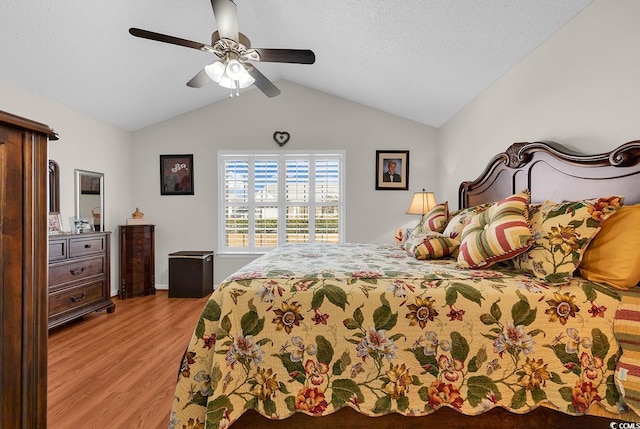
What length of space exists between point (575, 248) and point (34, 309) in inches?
76.0

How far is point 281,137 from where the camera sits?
445cm

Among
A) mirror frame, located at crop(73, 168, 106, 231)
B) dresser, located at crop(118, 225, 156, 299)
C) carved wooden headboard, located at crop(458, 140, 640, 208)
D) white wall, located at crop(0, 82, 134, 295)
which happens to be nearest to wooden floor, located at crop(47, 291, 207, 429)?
dresser, located at crop(118, 225, 156, 299)

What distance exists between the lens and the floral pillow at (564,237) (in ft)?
4.48

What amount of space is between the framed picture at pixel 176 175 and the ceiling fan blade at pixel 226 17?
285 cm

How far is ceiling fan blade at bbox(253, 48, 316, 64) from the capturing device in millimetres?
2109

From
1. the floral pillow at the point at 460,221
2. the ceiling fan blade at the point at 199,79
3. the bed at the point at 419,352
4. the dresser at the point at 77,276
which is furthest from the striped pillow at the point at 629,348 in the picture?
the dresser at the point at 77,276

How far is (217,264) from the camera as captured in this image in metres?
4.51

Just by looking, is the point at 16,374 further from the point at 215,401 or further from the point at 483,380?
the point at 483,380

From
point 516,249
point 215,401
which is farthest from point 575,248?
point 215,401

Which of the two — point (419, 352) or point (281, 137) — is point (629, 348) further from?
point (281, 137)

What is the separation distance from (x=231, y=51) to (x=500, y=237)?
6.63ft

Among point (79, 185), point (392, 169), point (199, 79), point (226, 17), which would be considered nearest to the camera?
point (226, 17)

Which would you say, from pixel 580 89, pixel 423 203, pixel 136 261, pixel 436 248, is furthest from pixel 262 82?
pixel 136 261

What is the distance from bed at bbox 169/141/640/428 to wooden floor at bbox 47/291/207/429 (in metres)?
0.68
